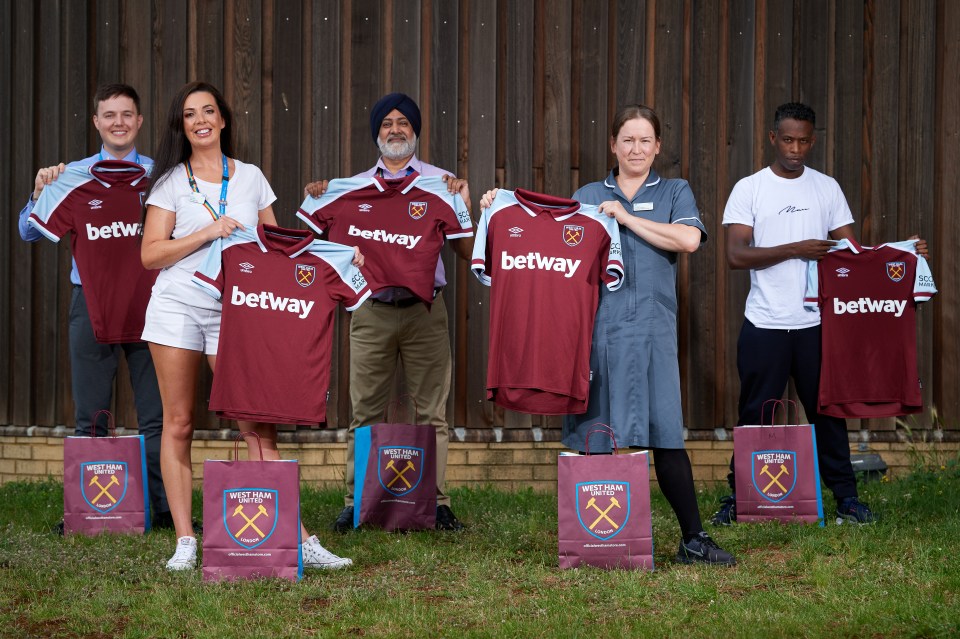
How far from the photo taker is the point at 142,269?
5.48 metres

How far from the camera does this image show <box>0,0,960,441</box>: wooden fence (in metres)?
6.68

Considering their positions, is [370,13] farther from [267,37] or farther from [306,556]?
[306,556]

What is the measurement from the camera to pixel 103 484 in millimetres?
5328

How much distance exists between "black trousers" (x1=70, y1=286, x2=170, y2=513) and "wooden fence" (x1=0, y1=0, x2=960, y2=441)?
1.07 metres

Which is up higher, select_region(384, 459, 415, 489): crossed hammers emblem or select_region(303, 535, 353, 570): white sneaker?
select_region(384, 459, 415, 489): crossed hammers emblem

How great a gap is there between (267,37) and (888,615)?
4.97 m

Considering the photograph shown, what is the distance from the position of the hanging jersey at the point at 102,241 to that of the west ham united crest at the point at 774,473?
3259 mm

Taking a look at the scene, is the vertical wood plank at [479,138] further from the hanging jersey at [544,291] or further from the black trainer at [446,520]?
the hanging jersey at [544,291]

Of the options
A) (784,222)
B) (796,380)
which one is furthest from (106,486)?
(784,222)

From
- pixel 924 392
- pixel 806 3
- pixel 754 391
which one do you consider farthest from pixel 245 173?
pixel 924 392

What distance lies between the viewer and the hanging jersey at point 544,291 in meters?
4.68

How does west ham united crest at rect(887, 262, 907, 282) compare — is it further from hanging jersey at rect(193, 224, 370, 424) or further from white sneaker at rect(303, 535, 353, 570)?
white sneaker at rect(303, 535, 353, 570)

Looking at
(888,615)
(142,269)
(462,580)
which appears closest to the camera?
(888,615)

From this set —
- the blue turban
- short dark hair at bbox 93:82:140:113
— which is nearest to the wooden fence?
the blue turban
